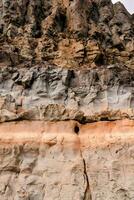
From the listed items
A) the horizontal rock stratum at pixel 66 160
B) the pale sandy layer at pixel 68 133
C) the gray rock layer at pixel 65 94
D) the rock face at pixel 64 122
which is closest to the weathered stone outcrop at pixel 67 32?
the rock face at pixel 64 122

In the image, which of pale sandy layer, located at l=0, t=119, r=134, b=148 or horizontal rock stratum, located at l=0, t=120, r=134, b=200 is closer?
horizontal rock stratum, located at l=0, t=120, r=134, b=200

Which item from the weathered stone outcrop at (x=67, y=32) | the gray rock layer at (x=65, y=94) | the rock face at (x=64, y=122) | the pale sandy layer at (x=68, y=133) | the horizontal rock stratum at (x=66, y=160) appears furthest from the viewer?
the weathered stone outcrop at (x=67, y=32)

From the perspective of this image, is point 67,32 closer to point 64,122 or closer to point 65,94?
point 65,94

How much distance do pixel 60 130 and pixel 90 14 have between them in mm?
16061

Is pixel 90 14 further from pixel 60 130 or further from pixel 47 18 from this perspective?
pixel 60 130

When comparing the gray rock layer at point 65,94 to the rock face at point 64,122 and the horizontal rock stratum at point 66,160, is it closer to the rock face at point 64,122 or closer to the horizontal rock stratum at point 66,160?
the rock face at point 64,122

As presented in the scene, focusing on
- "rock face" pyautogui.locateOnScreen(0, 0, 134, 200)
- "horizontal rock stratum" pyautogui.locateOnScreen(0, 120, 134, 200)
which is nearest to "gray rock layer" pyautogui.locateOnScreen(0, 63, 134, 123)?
"rock face" pyautogui.locateOnScreen(0, 0, 134, 200)

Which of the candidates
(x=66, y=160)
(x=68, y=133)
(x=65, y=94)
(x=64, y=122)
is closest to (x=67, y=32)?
(x=65, y=94)

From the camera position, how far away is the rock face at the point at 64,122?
1911 centimetres

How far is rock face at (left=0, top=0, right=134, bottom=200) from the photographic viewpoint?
752 inches

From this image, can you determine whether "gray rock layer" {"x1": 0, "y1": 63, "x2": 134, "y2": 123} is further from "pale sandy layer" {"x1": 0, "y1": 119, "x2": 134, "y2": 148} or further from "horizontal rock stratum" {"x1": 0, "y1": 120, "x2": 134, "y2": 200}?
"horizontal rock stratum" {"x1": 0, "y1": 120, "x2": 134, "y2": 200}

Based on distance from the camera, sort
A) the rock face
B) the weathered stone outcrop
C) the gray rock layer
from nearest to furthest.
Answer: the rock face < the gray rock layer < the weathered stone outcrop

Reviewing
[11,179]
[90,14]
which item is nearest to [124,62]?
[90,14]

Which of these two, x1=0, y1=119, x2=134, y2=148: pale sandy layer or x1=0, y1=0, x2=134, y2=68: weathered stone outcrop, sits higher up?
x1=0, y1=0, x2=134, y2=68: weathered stone outcrop
